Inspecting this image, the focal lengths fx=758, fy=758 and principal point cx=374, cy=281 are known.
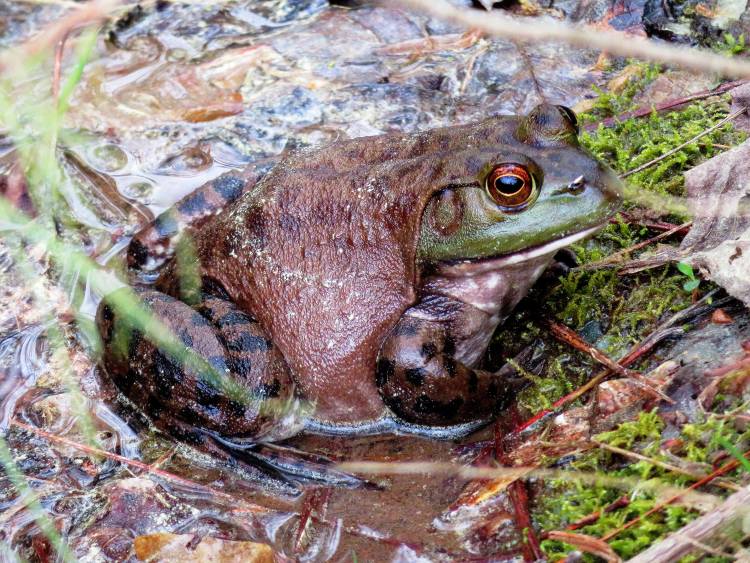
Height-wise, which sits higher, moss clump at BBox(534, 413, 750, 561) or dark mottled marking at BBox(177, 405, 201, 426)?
moss clump at BBox(534, 413, 750, 561)

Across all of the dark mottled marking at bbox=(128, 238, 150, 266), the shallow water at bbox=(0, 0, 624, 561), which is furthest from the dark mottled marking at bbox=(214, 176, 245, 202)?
the shallow water at bbox=(0, 0, 624, 561)

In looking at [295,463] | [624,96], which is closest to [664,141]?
[624,96]

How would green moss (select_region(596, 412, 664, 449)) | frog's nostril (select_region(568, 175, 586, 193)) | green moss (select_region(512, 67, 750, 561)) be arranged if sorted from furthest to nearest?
1. frog's nostril (select_region(568, 175, 586, 193))
2. green moss (select_region(596, 412, 664, 449))
3. green moss (select_region(512, 67, 750, 561))

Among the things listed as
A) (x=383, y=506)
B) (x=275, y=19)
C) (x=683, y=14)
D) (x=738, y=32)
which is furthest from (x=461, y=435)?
(x=275, y=19)

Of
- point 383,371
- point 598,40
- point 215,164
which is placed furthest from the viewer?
point 215,164

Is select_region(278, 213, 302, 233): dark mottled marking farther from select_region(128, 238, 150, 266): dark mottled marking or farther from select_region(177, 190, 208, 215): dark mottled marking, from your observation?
select_region(128, 238, 150, 266): dark mottled marking

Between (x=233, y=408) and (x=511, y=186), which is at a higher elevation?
(x=511, y=186)

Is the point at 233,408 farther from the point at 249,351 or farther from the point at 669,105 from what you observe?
the point at 669,105

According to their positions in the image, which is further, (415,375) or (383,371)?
(383,371)
